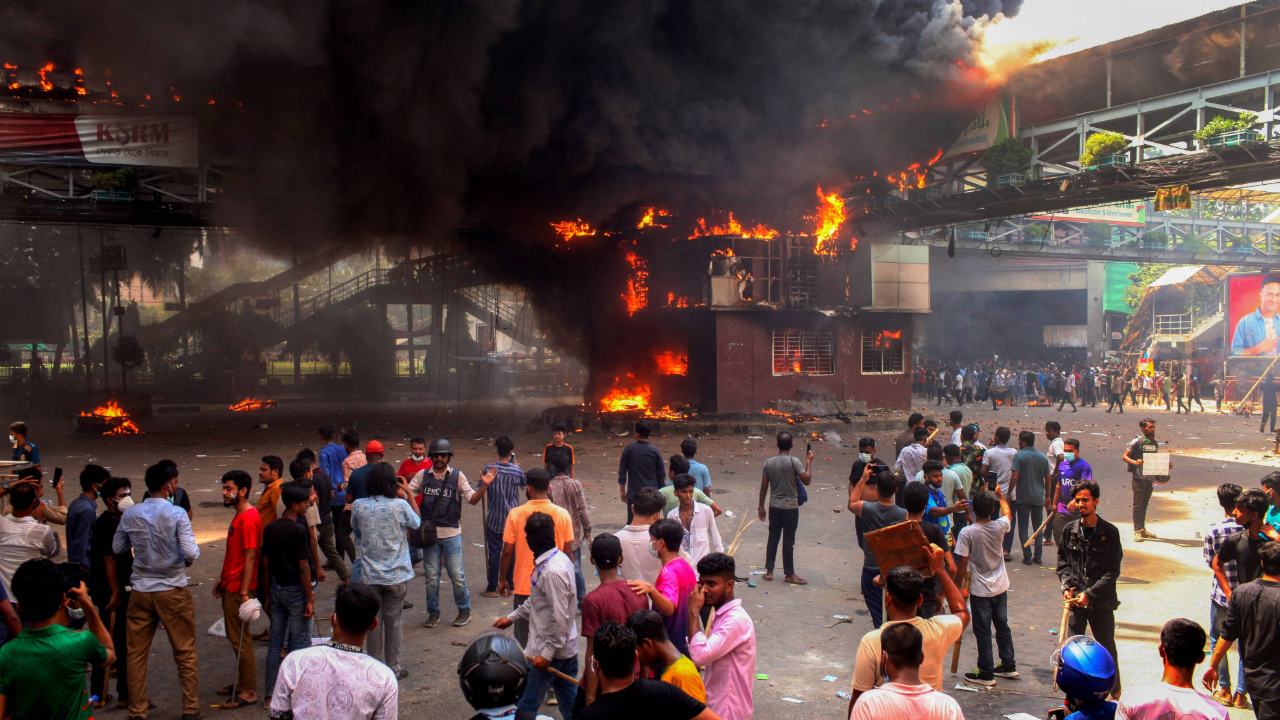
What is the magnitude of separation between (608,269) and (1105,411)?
16714mm

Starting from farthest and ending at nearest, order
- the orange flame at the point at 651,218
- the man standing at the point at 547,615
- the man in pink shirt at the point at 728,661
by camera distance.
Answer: the orange flame at the point at 651,218 < the man standing at the point at 547,615 < the man in pink shirt at the point at 728,661

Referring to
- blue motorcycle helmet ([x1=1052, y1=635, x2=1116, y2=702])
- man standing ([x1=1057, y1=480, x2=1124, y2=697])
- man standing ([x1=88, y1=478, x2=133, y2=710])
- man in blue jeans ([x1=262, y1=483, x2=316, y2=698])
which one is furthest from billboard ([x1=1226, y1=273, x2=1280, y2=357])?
man standing ([x1=88, y1=478, x2=133, y2=710])

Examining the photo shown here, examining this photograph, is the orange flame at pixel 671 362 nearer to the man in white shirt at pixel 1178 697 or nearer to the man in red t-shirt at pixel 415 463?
the man in red t-shirt at pixel 415 463

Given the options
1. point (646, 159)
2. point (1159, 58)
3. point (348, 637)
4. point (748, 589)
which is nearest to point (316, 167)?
point (646, 159)

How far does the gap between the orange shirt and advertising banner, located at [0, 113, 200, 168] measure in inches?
601

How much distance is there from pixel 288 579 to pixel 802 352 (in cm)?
1843

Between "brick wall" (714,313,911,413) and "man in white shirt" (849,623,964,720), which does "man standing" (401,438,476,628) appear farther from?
"brick wall" (714,313,911,413)

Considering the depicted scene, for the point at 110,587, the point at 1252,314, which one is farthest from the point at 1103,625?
the point at 1252,314

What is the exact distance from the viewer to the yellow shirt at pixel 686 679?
2.86 m

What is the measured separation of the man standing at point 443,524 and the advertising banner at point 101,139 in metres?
13.8

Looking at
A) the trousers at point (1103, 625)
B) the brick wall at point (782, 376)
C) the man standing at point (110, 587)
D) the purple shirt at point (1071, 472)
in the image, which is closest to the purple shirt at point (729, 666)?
the trousers at point (1103, 625)

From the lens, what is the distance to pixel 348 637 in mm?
2875

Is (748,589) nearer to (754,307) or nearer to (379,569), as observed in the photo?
(379,569)

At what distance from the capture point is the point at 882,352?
22.9 metres
